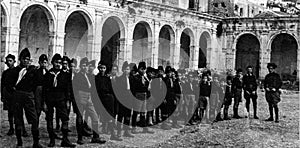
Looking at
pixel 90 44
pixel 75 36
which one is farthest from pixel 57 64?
pixel 75 36

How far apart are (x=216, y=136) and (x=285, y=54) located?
1046 inches

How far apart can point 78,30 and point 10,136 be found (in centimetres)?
1622

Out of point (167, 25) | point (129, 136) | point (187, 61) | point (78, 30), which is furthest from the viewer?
point (187, 61)

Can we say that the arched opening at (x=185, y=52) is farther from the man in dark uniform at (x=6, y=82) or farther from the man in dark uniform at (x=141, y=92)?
the man in dark uniform at (x=6, y=82)

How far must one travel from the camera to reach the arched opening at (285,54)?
111 ft

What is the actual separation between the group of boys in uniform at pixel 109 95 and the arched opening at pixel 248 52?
73.4ft

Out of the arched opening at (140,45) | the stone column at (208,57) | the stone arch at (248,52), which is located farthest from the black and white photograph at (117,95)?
the stone arch at (248,52)

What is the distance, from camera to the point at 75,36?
81.0 feet

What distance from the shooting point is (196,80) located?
40.9 ft

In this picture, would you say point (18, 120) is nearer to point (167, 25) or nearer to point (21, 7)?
point (21, 7)

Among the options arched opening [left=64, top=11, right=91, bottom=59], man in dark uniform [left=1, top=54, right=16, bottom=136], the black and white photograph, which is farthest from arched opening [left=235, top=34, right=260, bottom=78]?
man in dark uniform [left=1, top=54, right=16, bottom=136]

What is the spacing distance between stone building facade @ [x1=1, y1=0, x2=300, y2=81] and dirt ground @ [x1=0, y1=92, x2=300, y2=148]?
8390mm

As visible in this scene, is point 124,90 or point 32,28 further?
point 32,28

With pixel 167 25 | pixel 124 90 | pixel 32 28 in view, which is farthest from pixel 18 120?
pixel 167 25
